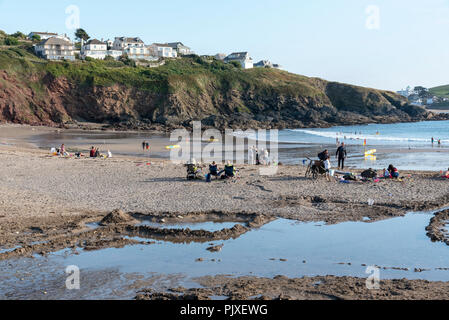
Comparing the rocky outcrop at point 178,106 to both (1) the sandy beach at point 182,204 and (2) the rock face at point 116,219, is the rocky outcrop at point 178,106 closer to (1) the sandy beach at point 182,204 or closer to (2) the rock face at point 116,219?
(1) the sandy beach at point 182,204

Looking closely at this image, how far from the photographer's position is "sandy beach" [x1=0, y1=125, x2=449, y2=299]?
37.2 ft

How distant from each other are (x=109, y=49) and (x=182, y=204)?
10543 centimetres

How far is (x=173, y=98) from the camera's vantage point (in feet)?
253

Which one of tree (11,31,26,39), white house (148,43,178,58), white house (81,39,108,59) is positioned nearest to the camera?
white house (81,39,108,59)

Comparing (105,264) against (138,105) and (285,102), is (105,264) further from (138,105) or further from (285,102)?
(285,102)

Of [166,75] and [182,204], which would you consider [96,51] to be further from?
[182,204]

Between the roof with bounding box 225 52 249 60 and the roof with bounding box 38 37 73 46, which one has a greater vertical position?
the roof with bounding box 225 52 249 60

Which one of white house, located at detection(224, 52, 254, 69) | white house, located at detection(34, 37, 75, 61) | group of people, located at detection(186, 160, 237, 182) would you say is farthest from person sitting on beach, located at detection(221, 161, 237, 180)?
white house, located at detection(224, 52, 254, 69)

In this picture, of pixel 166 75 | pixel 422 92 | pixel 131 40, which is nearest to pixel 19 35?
pixel 131 40

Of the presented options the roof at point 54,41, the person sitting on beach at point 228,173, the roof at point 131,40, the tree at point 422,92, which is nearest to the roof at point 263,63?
the roof at point 131,40

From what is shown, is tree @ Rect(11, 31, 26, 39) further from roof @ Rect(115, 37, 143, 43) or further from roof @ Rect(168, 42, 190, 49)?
roof @ Rect(168, 42, 190, 49)

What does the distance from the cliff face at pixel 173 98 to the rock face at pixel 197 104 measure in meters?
0.13
